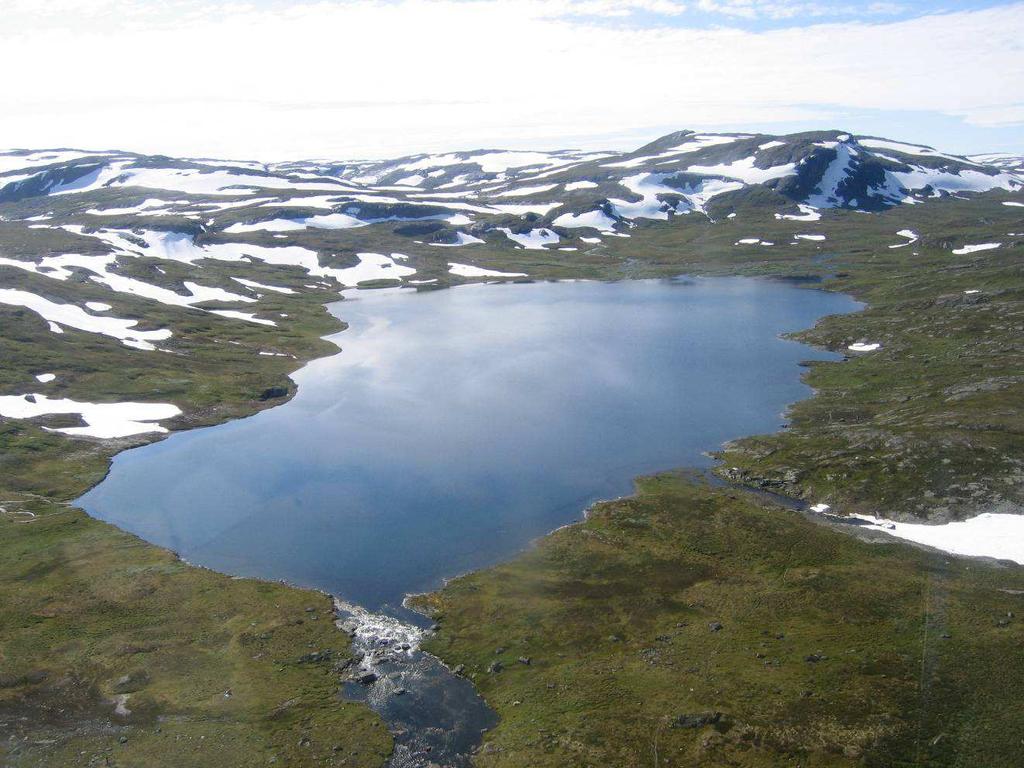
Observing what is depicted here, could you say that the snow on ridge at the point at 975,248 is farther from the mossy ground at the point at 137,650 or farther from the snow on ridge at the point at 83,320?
the mossy ground at the point at 137,650

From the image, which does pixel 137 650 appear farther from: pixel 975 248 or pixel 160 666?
pixel 975 248

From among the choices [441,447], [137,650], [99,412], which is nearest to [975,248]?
[441,447]

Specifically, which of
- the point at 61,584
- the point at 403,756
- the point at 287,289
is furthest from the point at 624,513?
the point at 287,289

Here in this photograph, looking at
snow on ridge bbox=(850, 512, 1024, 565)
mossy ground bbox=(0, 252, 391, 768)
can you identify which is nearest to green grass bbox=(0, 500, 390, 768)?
mossy ground bbox=(0, 252, 391, 768)

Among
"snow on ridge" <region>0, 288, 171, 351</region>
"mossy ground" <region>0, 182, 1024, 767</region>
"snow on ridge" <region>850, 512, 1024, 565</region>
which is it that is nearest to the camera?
"mossy ground" <region>0, 182, 1024, 767</region>

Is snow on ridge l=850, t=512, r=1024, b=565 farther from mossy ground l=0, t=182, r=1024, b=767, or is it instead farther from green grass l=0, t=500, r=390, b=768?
green grass l=0, t=500, r=390, b=768

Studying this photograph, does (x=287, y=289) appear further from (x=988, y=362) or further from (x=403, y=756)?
(x=403, y=756)

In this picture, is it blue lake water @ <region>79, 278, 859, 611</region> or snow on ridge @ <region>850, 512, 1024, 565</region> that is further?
blue lake water @ <region>79, 278, 859, 611</region>

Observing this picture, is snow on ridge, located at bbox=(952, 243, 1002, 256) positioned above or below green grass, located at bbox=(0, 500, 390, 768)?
above

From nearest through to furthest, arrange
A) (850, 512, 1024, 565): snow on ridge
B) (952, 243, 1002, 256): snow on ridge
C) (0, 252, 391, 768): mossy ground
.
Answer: (0, 252, 391, 768): mossy ground < (850, 512, 1024, 565): snow on ridge < (952, 243, 1002, 256): snow on ridge
